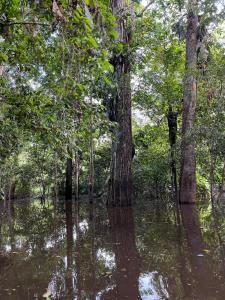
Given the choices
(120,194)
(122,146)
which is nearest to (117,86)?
(122,146)

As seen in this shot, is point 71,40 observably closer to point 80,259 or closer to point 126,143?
point 80,259

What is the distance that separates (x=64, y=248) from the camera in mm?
5152

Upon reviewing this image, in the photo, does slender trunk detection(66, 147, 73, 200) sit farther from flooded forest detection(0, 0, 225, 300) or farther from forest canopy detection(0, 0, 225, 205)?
flooded forest detection(0, 0, 225, 300)

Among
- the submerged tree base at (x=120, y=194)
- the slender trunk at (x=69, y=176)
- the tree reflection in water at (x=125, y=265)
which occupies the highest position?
the slender trunk at (x=69, y=176)

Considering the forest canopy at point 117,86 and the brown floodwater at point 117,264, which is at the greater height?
the forest canopy at point 117,86

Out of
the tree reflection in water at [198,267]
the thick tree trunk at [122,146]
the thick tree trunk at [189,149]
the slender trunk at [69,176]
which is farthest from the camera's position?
the slender trunk at [69,176]

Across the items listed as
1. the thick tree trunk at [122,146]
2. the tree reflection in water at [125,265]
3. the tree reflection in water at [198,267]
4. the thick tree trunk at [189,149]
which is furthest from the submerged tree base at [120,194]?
the tree reflection in water at [198,267]

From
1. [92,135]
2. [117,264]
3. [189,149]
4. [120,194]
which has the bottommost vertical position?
[117,264]

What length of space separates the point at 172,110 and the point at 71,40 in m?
15.4

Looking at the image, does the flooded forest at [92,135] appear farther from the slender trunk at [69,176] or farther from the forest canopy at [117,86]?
the slender trunk at [69,176]

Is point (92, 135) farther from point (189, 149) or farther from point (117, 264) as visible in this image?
point (189, 149)

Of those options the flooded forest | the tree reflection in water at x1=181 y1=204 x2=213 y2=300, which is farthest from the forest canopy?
the tree reflection in water at x1=181 y1=204 x2=213 y2=300

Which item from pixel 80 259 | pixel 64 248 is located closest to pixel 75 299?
pixel 80 259

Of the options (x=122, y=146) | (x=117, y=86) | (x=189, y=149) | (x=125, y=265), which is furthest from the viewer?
(x=189, y=149)
